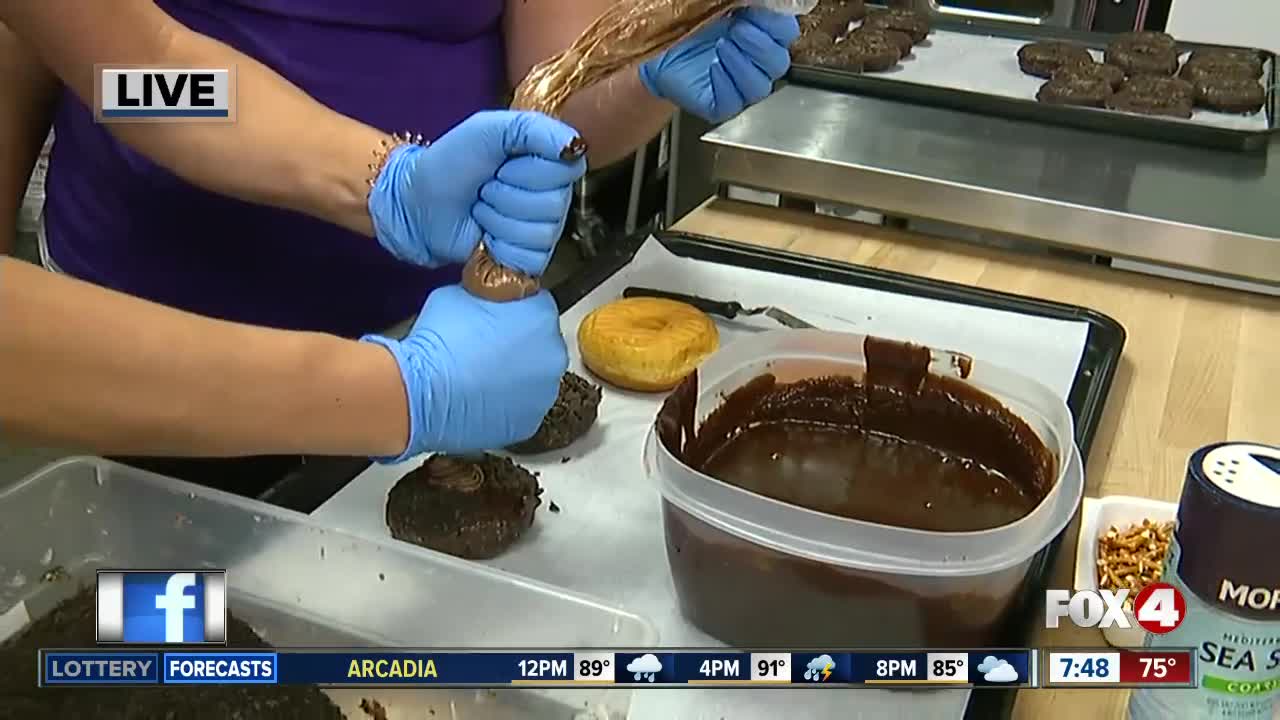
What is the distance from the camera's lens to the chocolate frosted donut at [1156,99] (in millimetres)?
1498

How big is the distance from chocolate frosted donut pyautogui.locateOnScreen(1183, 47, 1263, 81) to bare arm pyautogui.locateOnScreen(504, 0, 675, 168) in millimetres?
965

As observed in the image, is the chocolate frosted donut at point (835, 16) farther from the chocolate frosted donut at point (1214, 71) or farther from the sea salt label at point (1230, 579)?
the sea salt label at point (1230, 579)

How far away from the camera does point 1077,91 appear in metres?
1.52

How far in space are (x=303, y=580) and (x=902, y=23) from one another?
4.56 ft

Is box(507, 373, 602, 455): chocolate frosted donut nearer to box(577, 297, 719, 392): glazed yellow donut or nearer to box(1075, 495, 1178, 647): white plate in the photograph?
box(577, 297, 719, 392): glazed yellow donut

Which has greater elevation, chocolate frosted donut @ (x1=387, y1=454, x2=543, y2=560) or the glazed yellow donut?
the glazed yellow donut

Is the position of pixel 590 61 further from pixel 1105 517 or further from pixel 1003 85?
pixel 1003 85

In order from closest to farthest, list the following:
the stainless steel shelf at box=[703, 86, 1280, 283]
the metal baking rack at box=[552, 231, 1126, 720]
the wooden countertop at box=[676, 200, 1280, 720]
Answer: the wooden countertop at box=[676, 200, 1280, 720]
the metal baking rack at box=[552, 231, 1126, 720]
the stainless steel shelf at box=[703, 86, 1280, 283]

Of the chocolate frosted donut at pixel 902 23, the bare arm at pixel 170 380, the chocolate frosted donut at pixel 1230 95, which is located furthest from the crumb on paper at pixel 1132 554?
the chocolate frosted donut at pixel 902 23

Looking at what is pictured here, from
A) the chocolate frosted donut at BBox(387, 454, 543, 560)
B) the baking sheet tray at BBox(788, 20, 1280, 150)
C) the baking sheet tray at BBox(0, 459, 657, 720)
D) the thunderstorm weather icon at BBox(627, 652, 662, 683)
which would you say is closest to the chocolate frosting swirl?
the chocolate frosted donut at BBox(387, 454, 543, 560)

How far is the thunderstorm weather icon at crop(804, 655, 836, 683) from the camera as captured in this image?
0.70 metres

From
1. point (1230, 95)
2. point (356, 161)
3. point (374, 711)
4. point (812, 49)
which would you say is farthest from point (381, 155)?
point (1230, 95)

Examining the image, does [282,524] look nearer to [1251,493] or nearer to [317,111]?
[317,111]

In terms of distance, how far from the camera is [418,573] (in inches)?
28.3
